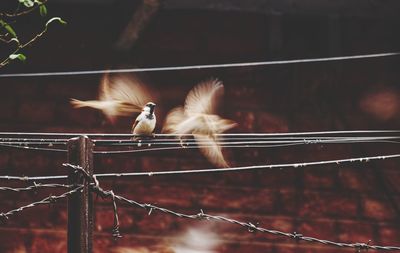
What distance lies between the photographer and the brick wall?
463 centimetres

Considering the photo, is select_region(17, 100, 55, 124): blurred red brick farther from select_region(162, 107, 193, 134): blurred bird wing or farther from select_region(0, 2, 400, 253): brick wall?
select_region(162, 107, 193, 134): blurred bird wing

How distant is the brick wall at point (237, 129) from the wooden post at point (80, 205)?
2.09m

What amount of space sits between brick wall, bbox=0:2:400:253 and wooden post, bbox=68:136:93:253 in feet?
6.84

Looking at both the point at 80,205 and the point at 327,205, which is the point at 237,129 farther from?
the point at 80,205

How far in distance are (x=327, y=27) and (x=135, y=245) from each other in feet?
9.58

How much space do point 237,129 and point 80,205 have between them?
8.66 feet

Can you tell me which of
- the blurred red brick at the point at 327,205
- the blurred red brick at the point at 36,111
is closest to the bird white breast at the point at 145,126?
the blurred red brick at the point at 36,111

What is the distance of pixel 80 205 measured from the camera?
2500mm

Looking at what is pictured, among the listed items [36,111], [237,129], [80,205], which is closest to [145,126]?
[80,205]

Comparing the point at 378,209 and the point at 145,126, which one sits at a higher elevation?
the point at 145,126

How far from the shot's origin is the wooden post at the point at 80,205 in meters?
2.47

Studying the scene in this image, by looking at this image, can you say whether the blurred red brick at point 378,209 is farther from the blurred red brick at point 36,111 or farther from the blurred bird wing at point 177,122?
the blurred red brick at point 36,111

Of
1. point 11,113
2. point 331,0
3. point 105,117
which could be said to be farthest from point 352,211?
point 11,113

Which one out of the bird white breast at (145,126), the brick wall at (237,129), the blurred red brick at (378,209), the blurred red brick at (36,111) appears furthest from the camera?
the blurred red brick at (378,209)
